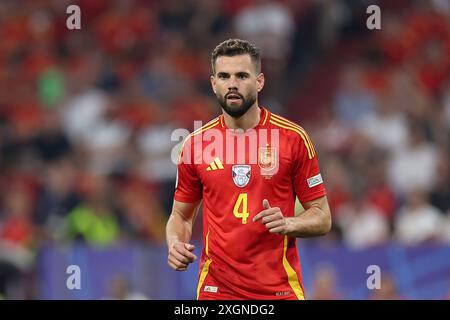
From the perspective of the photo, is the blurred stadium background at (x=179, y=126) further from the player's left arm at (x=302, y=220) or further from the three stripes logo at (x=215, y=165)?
the three stripes logo at (x=215, y=165)

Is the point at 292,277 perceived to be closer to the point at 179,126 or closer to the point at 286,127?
the point at 286,127

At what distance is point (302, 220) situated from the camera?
675 centimetres

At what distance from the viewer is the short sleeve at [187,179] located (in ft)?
23.5

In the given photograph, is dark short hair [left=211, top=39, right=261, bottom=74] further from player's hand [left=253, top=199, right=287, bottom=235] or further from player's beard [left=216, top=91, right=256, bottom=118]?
player's hand [left=253, top=199, right=287, bottom=235]

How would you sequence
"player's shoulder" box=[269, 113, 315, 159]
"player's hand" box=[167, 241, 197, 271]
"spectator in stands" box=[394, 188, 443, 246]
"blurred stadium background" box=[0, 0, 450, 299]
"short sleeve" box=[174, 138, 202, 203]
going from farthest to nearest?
"spectator in stands" box=[394, 188, 443, 246] < "blurred stadium background" box=[0, 0, 450, 299] < "short sleeve" box=[174, 138, 202, 203] < "player's shoulder" box=[269, 113, 315, 159] < "player's hand" box=[167, 241, 197, 271]

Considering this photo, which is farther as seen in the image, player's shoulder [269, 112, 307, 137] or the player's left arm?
player's shoulder [269, 112, 307, 137]

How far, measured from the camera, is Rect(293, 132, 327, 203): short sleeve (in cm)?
697

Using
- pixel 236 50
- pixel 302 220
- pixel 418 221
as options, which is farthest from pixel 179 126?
A: pixel 302 220

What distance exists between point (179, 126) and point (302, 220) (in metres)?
8.13

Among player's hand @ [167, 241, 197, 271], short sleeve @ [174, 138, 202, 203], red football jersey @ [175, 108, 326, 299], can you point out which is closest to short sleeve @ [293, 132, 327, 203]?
red football jersey @ [175, 108, 326, 299]

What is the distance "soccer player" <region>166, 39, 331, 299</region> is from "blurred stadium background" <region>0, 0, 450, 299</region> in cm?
349

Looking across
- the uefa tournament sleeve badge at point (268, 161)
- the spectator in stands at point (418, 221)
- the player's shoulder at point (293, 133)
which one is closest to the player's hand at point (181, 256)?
the uefa tournament sleeve badge at point (268, 161)

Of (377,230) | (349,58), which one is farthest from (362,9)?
(377,230)

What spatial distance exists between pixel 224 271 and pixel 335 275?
16.1ft
